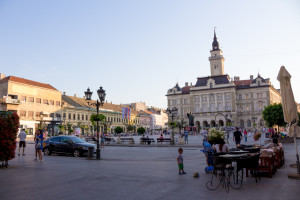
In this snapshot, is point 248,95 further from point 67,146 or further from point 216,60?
point 67,146

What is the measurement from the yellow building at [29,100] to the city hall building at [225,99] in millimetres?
51352

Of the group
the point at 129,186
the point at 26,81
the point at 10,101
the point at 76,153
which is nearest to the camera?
the point at 129,186

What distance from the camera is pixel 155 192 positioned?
257 inches

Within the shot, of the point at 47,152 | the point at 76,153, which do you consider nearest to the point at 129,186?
the point at 76,153

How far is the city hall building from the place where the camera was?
286 feet

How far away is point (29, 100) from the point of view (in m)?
57.6

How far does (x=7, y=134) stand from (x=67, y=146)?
6.10 metres

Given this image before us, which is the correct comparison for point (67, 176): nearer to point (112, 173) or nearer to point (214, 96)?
point (112, 173)

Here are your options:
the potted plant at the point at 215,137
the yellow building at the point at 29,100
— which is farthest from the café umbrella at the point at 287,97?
the yellow building at the point at 29,100

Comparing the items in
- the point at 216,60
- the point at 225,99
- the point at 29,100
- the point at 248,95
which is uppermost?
the point at 216,60

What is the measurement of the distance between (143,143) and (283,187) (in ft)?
74.6

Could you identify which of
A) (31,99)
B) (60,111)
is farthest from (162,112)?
(31,99)

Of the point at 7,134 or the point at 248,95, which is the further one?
the point at 248,95

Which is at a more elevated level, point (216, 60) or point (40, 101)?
point (216, 60)
